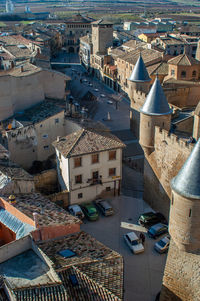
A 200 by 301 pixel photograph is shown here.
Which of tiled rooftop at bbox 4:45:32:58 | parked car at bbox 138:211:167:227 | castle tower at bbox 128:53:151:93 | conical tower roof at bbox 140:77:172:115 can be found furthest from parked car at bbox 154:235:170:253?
tiled rooftop at bbox 4:45:32:58

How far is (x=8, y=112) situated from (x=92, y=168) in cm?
1353

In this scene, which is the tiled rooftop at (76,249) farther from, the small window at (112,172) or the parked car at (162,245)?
the small window at (112,172)

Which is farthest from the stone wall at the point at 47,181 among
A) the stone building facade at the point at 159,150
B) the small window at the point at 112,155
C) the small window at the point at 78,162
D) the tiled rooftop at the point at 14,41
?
the tiled rooftop at the point at 14,41

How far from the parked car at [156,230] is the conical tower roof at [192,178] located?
11743mm

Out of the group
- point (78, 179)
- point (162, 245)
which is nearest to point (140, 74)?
point (78, 179)

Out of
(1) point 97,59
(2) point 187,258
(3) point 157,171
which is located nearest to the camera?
(2) point 187,258

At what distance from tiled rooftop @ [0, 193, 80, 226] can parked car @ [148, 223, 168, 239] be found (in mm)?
7305

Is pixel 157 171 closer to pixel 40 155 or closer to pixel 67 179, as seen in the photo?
pixel 67 179

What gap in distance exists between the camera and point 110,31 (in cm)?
8188

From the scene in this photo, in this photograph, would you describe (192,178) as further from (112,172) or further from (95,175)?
(112,172)

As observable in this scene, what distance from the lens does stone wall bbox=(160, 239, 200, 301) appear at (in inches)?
743

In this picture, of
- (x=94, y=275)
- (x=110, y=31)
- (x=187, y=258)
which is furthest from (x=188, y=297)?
(x=110, y=31)

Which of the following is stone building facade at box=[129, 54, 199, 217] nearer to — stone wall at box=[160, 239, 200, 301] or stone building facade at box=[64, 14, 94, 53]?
stone wall at box=[160, 239, 200, 301]

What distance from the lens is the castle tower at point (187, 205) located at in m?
16.9
